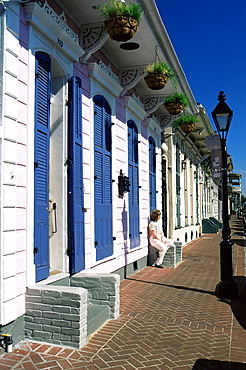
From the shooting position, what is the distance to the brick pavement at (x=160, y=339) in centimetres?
390

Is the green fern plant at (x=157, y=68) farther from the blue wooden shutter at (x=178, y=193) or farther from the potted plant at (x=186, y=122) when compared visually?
the blue wooden shutter at (x=178, y=193)

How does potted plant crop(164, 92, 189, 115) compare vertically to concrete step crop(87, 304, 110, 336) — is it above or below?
above

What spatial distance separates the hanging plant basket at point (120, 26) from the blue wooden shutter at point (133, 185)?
→ 10.8 ft

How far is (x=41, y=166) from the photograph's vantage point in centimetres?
491

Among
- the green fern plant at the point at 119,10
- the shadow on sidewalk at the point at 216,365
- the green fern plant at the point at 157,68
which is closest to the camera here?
the shadow on sidewalk at the point at 216,365

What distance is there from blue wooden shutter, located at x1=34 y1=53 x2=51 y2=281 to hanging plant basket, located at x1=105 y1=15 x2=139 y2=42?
4.04 feet

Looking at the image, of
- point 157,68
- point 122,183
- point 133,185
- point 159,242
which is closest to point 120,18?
point 157,68

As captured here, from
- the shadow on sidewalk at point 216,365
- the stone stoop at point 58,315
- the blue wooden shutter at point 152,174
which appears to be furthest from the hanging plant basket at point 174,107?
the shadow on sidewalk at point 216,365

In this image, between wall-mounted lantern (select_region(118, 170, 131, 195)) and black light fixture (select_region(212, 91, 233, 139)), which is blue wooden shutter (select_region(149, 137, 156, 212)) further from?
black light fixture (select_region(212, 91, 233, 139))

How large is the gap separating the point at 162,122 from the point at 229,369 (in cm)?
916

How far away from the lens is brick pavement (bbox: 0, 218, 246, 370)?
3.90 m

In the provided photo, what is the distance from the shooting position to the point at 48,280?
4953 millimetres

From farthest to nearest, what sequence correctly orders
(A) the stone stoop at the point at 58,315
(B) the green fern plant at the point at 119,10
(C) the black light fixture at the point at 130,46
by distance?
(C) the black light fixture at the point at 130,46, (B) the green fern plant at the point at 119,10, (A) the stone stoop at the point at 58,315

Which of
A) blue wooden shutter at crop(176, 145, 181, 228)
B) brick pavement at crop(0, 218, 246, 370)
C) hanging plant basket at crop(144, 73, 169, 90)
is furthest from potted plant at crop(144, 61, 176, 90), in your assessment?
blue wooden shutter at crop(176, 145, 181, 228)
